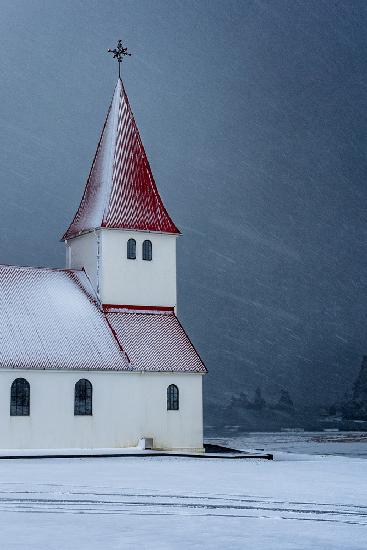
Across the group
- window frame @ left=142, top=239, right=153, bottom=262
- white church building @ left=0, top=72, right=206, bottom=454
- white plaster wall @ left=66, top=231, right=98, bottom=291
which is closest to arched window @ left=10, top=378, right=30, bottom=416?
white church building @ left=0, top=72, right=206, bottom=454

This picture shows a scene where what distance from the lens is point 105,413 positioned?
1785 inches

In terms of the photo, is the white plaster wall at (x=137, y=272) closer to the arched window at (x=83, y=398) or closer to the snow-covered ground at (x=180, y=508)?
the arched window at (x=83, y=398)

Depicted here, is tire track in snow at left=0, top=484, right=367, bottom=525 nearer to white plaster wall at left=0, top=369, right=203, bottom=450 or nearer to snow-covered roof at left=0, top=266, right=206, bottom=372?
Result: white plaster wall at left=0, top=369, right=203, bottom=450

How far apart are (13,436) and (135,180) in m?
15.4

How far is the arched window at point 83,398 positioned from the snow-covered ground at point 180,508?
10.0 metres

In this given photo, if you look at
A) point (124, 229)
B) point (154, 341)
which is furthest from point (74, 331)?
point (124, 229)

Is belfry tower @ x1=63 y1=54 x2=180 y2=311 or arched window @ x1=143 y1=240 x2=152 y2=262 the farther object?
arched window @ x1=143 y1=240 x2=152 y2=262

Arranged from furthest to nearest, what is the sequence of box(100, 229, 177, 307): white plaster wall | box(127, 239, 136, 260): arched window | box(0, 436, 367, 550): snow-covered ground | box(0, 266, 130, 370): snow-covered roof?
box(127, 239, 136, 260): arched window < box(100, 229, 177, 307): white plaster wall < box(0, 266, 130, 370): snow-covered roof < box(0, 436, 367, 550): snow-covered ground

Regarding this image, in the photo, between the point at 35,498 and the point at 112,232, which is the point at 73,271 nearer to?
the point at 112,232

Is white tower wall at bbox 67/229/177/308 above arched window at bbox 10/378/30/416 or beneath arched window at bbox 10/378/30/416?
above

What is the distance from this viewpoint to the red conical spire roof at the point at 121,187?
50375 mm

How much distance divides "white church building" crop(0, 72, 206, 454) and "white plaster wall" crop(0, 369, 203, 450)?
5 centimetres

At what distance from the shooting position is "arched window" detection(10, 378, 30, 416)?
43.3m

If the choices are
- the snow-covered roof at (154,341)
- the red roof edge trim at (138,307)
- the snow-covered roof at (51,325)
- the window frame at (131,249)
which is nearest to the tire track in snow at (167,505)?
the snow-covered roof at (51,325)
